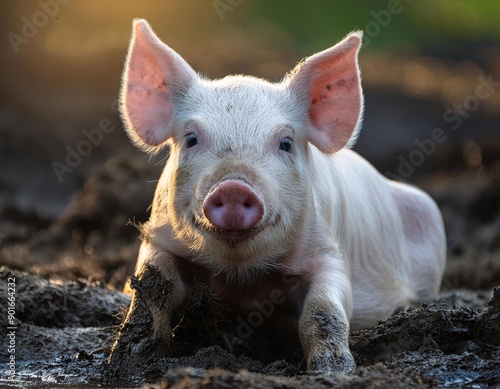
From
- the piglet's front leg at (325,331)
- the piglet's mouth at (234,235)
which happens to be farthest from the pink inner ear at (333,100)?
the piglet's mouth at (234,235)

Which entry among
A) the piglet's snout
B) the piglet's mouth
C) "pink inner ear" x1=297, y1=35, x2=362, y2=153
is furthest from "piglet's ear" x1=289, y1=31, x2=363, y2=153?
the piglet's snout

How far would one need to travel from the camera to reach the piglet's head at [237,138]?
546 cm

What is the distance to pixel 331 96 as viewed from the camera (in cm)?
650

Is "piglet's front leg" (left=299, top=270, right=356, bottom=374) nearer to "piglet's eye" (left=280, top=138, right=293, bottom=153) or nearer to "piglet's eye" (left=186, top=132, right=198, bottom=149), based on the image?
"piglet's eye" (left=280, top=138, right=293, bottom=153)

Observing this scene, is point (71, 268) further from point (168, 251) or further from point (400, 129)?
point (400, 129)

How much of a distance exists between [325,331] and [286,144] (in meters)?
1.08

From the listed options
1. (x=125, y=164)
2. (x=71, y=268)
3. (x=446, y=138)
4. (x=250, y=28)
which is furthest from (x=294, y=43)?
(x=71, y=268)

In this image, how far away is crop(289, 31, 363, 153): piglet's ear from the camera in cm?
638

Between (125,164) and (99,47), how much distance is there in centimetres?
804

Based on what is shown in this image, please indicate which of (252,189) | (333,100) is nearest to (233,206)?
(252,189)

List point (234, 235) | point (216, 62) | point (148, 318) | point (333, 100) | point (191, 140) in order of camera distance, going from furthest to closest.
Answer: point (216, 62) < point (333, 100) < point (191, 140) < point (148, 318) < point (234, 235)

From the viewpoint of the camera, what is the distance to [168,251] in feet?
20.3

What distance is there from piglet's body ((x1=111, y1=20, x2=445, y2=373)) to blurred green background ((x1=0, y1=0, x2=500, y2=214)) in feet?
25.5

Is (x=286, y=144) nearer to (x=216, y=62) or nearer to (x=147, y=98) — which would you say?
(x=147, y=98)
